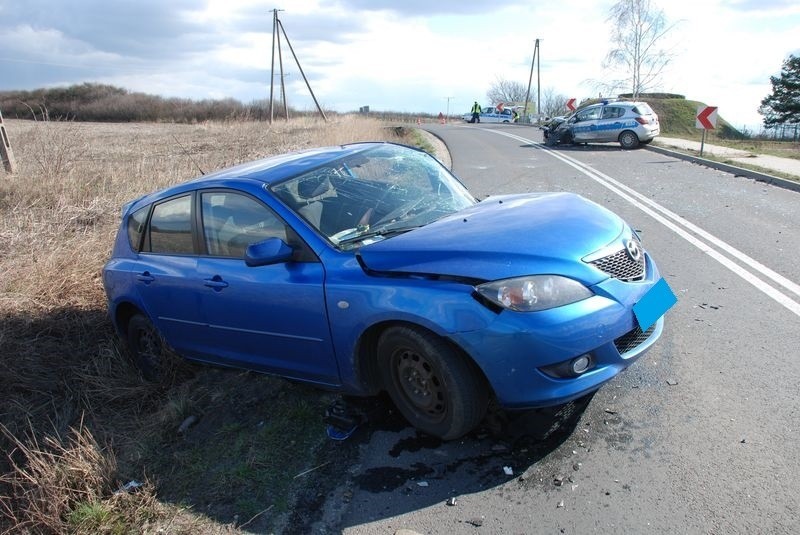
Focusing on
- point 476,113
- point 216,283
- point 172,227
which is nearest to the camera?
point 216,283

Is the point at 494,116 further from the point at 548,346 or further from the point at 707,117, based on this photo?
the point at 548,346

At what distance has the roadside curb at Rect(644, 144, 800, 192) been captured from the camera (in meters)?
11.6

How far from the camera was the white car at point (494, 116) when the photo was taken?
5091 centimetres

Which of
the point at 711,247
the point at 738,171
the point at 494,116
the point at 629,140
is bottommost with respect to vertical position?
the point at 711,247

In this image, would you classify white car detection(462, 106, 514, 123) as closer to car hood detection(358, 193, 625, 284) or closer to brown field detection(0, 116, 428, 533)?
brown field detection(0, 116, 428, 533)

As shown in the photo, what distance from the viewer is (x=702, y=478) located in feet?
9.43

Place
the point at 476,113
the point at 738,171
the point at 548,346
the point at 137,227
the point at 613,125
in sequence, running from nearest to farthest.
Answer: the point at 548,346
the point at 137,227
the point at 738,171
the point at 613,125
the point at 476,113

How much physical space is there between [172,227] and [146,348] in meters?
1.26

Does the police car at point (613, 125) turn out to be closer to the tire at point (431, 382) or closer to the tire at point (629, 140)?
the tire at point (629, 140)

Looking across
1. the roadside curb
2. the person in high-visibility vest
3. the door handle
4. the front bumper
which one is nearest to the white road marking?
the front bumper

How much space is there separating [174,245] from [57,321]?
241 centimetres

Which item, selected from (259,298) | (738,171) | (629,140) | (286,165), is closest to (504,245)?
(259,298)

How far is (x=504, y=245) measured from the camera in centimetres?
327

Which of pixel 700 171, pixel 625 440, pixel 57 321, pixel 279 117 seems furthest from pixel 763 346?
pixel 279 117
